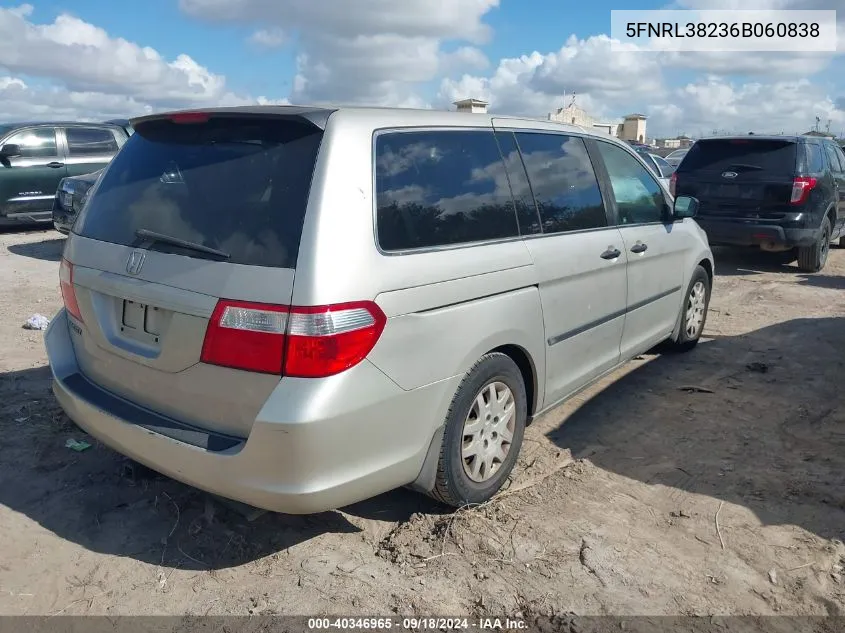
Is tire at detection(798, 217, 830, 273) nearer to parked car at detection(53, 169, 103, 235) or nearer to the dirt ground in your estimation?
the dirt ground

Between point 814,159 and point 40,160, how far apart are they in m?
12.2

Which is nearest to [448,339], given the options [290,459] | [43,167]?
[290,459]

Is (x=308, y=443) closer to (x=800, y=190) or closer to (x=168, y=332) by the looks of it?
(x=168, y=332)

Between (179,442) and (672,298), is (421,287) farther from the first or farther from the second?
(672,298)

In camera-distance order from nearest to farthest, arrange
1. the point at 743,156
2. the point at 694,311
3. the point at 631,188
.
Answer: the point at 631,188
the point at 694,311
the point at 743,156

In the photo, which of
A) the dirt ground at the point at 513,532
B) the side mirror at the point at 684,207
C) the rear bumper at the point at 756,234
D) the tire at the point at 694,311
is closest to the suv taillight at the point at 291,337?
the dirt ground at the point at 513,532

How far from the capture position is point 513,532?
326cm

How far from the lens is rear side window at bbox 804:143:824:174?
9293 mm

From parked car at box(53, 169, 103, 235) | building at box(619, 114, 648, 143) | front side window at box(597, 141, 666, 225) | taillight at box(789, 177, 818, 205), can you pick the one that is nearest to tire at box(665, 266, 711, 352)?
front side window at box(597, 141, 666, 225)

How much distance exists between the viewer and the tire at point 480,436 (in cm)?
309

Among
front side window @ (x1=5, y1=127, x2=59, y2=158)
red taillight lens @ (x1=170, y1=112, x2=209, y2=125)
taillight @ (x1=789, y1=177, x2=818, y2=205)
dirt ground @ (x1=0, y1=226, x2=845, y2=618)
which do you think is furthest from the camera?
front side window @ (x1=5, y1=127, x2=59, y2=158)

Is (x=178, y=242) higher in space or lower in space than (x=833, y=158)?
lower

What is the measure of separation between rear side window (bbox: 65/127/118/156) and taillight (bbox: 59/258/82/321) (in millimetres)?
10488

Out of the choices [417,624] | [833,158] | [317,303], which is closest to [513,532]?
[417,624]
